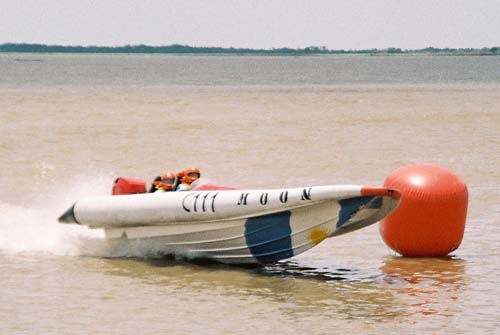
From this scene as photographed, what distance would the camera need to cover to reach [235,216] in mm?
13109

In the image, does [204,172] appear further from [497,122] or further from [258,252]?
[497,122]

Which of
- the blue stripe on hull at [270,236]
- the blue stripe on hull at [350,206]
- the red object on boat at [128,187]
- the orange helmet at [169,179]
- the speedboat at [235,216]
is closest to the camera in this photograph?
the blue stripe on hull at [350,206]

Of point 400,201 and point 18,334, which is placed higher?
point 400,201

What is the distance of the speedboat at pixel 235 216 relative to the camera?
41.3ft

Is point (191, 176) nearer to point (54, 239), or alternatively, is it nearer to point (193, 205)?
point (193, 205)

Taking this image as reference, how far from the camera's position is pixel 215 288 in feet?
41.4

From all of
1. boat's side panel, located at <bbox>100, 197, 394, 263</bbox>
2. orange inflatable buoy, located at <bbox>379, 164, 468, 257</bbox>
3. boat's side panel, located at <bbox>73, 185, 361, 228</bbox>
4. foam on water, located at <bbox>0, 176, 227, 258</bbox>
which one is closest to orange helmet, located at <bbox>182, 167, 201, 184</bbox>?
boat's side panel, located at <bbox>73, 185, 361, 228</bbox>

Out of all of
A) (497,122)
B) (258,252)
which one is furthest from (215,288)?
(497,122)

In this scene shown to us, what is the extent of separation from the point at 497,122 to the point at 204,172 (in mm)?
16785

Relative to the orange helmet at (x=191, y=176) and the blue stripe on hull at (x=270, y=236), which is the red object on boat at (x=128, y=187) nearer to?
the orange helmet at (x=191, y=176)

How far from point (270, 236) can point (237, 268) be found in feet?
2.47

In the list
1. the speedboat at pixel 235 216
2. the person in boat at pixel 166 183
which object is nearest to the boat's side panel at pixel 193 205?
the speedboat at pixel 235 216

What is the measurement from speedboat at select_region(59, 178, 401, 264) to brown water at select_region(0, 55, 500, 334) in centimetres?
26

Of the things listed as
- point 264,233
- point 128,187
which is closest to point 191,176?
point 128,187
